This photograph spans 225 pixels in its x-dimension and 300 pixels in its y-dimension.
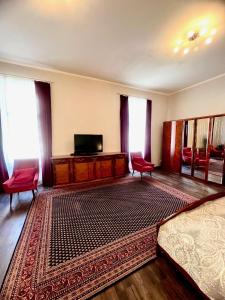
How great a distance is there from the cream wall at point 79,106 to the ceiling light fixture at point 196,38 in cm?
221

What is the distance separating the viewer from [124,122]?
4676 millimetres

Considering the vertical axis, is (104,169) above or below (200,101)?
below

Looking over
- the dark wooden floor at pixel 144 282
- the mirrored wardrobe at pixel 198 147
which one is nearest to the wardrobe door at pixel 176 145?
the mirrored wardrobe at pixel 198 147

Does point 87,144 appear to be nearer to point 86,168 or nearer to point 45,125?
point 86,168

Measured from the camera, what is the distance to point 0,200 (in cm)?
290

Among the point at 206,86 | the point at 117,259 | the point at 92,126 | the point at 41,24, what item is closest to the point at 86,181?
the point at 92,126

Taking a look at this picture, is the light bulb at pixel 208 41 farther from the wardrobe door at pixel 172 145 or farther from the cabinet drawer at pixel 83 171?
the cabinet drawer at pixel 83 171

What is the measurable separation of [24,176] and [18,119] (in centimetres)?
139

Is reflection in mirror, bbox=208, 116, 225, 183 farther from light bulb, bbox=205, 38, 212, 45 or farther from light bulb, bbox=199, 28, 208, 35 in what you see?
light bulb, bbox=199, 28, 208, 35

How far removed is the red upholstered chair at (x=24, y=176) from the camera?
2.71 metres

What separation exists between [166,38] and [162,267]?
10.8 feet


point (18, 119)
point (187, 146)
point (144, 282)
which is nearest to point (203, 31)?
point (187, 146)

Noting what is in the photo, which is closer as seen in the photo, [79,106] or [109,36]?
[109,36]

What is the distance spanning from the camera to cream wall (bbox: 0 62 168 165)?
369 centimetres
